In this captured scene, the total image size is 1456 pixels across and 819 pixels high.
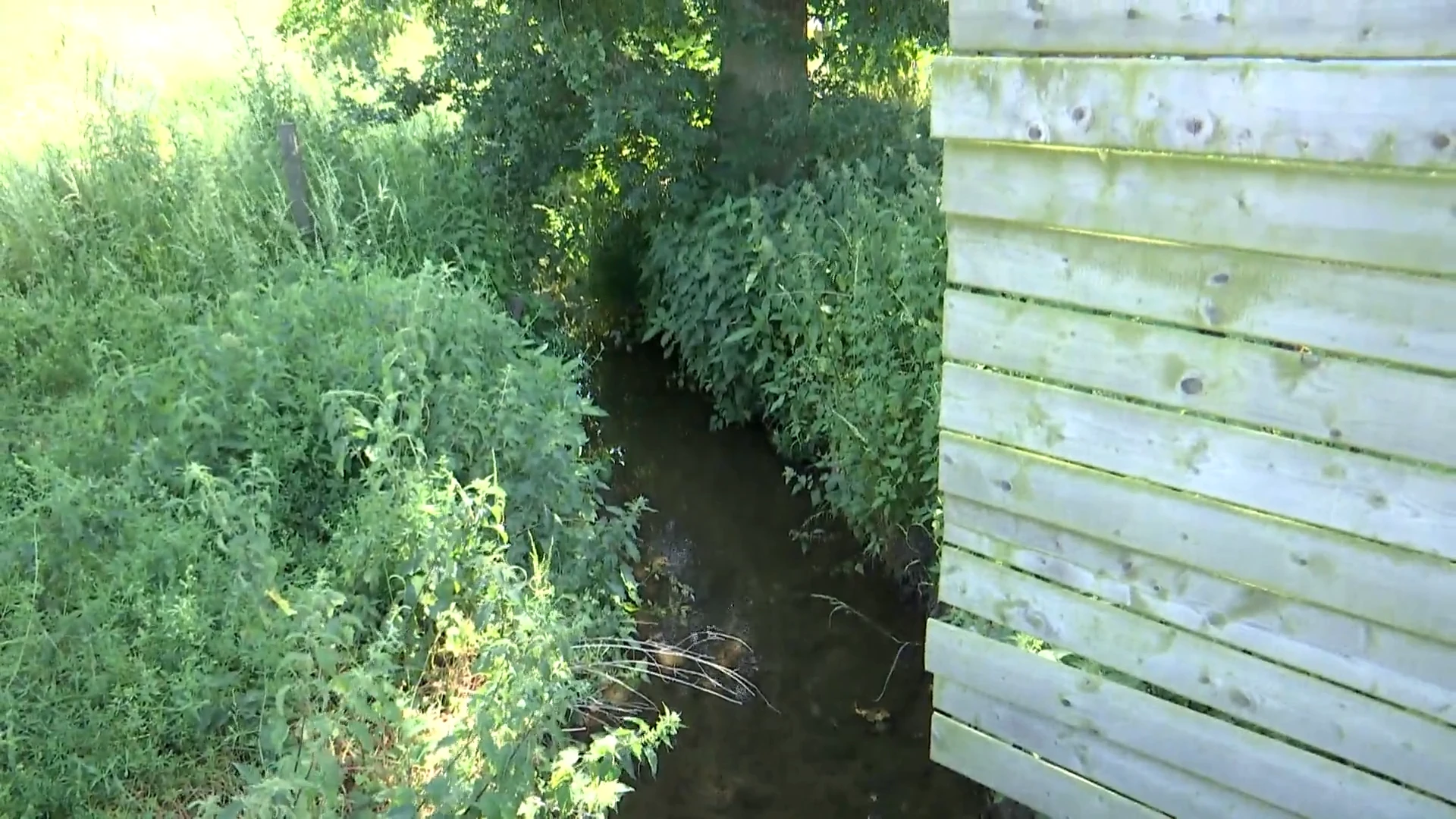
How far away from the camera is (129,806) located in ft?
8.75

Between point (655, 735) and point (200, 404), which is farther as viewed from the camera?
point (200, 404)

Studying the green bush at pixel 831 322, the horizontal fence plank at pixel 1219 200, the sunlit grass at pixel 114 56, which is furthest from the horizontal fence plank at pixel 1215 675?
the sunlit grass at pixel 114 56

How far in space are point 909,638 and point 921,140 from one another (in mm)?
3132

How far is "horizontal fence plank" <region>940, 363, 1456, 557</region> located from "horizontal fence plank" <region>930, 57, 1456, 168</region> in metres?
0.60

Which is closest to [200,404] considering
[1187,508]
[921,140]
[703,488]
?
[703,488]

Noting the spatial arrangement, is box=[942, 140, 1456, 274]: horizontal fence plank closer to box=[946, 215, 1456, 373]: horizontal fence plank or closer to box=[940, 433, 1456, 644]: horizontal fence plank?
box=[946, 215, 1456, 373]: horizontal fence plank

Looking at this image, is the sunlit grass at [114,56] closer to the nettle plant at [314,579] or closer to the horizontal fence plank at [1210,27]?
the nettle plant at [314,579]

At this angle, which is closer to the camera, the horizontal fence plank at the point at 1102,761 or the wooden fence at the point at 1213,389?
the wooden fence at the point at 1213,389

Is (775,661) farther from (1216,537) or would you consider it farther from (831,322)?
(1216,537)

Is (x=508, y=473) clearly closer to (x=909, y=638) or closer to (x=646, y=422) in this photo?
(x=909, y=638)

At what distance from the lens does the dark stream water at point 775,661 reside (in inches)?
146

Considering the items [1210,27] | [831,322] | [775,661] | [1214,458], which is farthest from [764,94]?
[1214,458]

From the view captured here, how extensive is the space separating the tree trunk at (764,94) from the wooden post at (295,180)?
2.43 m

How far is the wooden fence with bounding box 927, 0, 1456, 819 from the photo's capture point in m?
1.94
